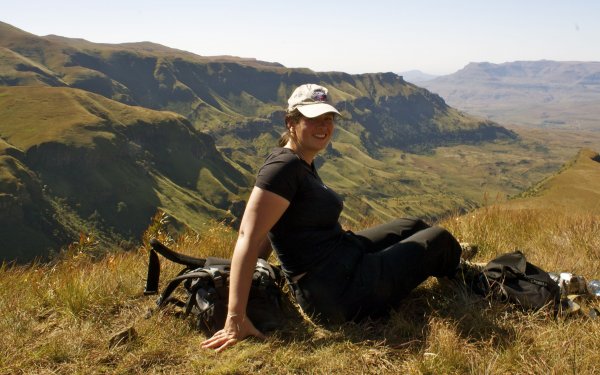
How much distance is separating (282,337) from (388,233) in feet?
5.81

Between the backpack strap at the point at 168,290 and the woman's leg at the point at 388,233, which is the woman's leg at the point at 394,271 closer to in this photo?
the woman's leg at the point at 388,233

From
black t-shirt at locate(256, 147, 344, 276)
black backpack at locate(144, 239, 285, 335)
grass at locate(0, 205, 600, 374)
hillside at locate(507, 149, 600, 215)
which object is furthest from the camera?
hillside at locate(507, 149, 600, 215)

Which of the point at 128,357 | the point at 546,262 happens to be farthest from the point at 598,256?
the point at 128,357

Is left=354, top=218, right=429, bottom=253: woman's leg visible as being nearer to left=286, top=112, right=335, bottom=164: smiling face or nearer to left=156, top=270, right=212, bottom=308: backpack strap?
left=286, top=112, right=335, bottom=164: smiling face

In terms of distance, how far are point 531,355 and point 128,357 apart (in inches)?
124

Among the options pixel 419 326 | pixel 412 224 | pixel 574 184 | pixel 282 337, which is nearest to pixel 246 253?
pixel 282 337

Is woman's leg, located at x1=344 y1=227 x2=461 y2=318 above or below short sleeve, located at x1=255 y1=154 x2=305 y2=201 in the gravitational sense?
below

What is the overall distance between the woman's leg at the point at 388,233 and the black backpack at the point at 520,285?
90 cm

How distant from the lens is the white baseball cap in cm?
408

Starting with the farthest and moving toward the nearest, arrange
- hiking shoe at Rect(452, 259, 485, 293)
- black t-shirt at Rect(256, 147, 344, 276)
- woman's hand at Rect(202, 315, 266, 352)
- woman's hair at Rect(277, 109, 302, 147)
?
hiking shoe at Rect(452, 259, 485, 293) → woman's hair at Rect(277, 109, 302, 147) → black t-shirt at Rect(256, 147, 344, 276) → woman's hand at Rect(202, 315, 266, 352)

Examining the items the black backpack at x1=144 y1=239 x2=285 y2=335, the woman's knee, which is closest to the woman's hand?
the black backpack at x1=144 y1=239 x2=285 y2=335

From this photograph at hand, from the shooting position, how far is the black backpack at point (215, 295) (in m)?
4.17

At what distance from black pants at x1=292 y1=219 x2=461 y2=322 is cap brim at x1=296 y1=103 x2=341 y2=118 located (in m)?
1.29

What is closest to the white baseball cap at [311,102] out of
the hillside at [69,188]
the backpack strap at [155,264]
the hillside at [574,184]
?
the backpack strap at [155,264]
